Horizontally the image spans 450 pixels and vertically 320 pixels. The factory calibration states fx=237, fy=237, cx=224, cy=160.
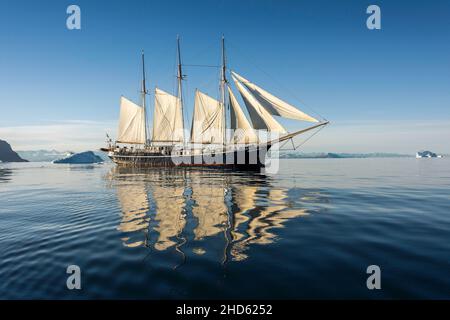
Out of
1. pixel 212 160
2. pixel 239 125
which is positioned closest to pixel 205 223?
pixel 239 125

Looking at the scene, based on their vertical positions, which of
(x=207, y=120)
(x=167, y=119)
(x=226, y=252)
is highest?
(x=167, y=119)

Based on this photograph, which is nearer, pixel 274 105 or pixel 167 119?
pixel 274 105

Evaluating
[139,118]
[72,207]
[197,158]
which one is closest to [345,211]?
[72,207]

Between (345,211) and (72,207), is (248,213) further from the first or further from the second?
(72,207)

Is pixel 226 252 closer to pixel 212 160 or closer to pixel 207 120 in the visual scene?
pixel 212 160

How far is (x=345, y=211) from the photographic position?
13.3 metres

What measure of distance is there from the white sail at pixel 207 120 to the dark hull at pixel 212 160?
Result: 481 cm

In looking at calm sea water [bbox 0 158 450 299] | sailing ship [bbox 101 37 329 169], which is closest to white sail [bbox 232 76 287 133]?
sailing ship [bbox 101 37 329 169]

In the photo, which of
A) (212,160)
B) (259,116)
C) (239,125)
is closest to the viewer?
(259,116)

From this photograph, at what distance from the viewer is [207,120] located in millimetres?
58906

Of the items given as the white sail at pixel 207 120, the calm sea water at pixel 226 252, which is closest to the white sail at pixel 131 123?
the white sail at pixel 207 120

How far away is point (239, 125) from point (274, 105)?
10.7m

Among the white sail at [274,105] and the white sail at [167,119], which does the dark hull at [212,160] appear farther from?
the white sail at [274,105]
